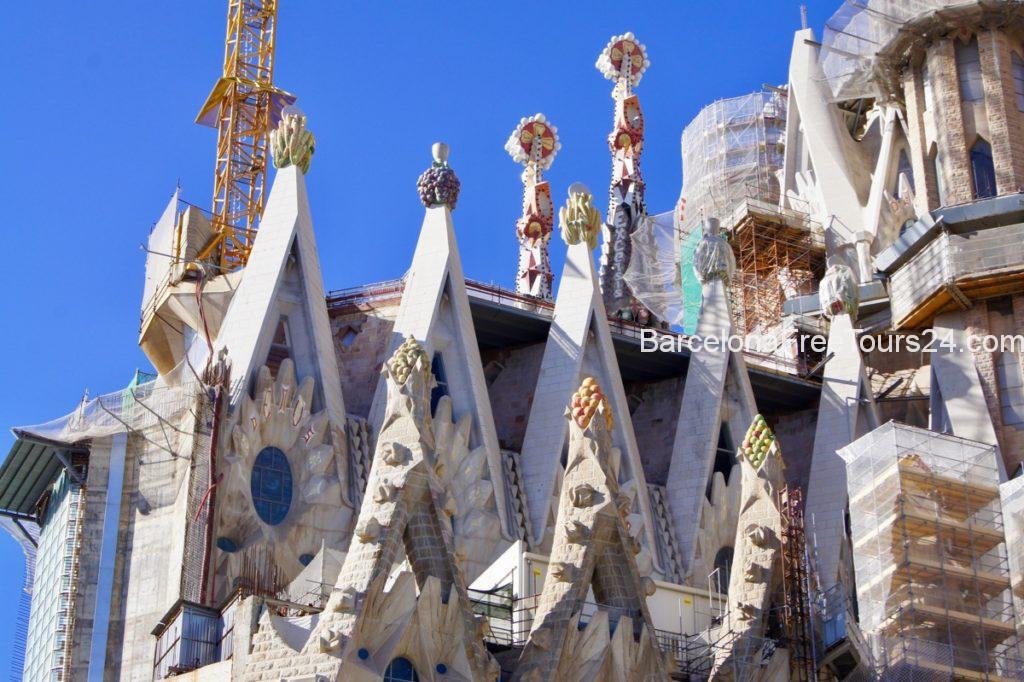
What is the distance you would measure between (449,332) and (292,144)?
479 centimetres

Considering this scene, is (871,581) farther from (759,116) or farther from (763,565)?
(759,116)

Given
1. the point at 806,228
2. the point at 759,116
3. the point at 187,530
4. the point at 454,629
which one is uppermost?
the point at 759,116

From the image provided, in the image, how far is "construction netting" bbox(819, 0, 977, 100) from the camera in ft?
153

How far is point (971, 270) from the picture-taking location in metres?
41.7

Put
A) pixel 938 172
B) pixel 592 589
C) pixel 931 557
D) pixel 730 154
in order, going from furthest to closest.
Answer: pixel 730 154 → pixel 938 172 → pixel 931 557 → pixel 592 589

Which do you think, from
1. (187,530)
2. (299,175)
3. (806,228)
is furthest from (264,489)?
(806,228)

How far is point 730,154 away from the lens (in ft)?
193

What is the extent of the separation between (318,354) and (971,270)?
48.1 ft

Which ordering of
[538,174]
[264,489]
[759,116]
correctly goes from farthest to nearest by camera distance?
1. [759,116]
2. [538,174]
3. [264,489]

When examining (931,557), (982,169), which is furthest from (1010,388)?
(931,557)

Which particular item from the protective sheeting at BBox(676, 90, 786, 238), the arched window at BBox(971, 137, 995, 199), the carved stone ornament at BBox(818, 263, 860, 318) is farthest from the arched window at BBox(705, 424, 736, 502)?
the protective sheeting at BBox(676, 90, 786, 238)

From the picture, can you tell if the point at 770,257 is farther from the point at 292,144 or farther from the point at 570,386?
the point at 292,144

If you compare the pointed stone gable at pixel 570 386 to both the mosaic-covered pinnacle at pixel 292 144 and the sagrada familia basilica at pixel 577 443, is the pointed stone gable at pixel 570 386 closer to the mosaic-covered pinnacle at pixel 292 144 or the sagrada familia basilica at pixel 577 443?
the sagrada familia basilica at pixel 577 443

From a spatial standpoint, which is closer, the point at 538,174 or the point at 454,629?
the point at 454,629
